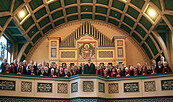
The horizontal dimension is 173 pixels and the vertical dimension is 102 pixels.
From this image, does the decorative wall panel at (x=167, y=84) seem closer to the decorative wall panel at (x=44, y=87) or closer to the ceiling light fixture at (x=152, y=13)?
the decorative wall panel at (x=44, y=87)

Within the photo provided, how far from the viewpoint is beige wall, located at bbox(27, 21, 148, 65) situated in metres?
23.8

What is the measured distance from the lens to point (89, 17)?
25.0 metres

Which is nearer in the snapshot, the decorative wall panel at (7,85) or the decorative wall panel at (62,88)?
the decorative wall panel at (7,85)

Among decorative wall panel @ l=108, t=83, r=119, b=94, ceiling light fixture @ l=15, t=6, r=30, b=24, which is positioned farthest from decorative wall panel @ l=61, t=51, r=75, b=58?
decorative wall panel @ l=108, t=83, r=119, b=94

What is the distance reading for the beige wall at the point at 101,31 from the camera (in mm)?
23750

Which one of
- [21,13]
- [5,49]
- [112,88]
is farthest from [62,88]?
[5,49]

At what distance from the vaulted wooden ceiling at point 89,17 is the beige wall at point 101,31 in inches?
19.8

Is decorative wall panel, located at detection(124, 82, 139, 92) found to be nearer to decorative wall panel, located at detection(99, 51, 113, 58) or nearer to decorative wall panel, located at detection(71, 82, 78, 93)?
decorative wall panel, located at detection(71, 82, 78, 93)

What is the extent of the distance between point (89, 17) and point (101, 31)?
5.97 ft

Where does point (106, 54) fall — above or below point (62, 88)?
above

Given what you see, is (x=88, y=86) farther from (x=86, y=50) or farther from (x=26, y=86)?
(x=86, y=50)

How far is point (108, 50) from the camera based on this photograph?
22641 millimetres

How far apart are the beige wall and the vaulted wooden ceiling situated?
1.65 ft

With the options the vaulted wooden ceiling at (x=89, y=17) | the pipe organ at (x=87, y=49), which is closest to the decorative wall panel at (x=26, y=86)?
the vaulted wooden ceiling at (x=89, y=17)
